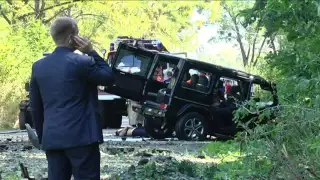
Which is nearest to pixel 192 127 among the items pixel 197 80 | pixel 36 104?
pixel 197 80

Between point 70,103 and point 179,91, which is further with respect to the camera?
point 179,91

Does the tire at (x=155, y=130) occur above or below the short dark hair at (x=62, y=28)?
below

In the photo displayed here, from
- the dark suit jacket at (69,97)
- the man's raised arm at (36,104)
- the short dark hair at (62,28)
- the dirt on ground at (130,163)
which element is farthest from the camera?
the dirt on ground at (130,163)

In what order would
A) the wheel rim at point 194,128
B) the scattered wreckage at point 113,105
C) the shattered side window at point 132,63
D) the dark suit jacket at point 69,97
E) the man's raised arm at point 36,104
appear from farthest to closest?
the scattered wreckage at point 113,105, the shattered side window at point 132,63, the wheel rim at point 194,128, the man's raised arm at point 36,104, the dark suit jacket at point 69,97

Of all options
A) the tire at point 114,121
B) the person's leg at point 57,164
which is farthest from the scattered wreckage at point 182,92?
the person's leg at point 57,164

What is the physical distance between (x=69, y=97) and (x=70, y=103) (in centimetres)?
5

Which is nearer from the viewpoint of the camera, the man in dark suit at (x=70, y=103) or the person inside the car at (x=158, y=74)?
the man in dark suit at (x=70, y=103)

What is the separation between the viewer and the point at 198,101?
16.7 meters

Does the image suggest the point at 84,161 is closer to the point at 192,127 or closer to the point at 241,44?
the point at 192,127

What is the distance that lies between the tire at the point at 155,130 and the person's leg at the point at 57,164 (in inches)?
450

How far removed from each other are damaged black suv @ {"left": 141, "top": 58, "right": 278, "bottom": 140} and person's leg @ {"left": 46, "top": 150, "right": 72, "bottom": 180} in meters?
10.9

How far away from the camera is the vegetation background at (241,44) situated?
17.5 ft

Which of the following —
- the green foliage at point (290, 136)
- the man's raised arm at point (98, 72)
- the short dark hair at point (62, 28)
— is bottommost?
the green foliage at point (290, 136)

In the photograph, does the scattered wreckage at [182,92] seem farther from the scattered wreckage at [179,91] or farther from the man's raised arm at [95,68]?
the man's raised arm at [95,68]
